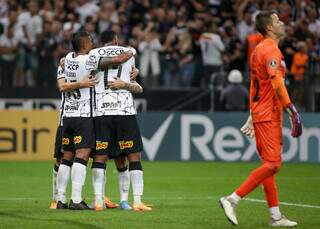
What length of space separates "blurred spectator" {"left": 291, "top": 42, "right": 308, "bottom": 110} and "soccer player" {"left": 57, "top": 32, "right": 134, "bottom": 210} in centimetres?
1265

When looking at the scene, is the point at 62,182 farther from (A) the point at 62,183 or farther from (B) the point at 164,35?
(B) the point at 164,35

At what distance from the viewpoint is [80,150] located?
44.7 ft

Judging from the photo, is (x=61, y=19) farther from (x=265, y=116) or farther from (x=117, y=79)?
(x=265, y=116)

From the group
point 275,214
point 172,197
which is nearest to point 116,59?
point 275,214

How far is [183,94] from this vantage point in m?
26.4

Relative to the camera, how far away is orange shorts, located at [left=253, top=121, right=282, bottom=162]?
37.5ft

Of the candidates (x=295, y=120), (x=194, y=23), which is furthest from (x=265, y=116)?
(x=194, y=23)

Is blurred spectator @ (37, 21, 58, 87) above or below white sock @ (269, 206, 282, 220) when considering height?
above

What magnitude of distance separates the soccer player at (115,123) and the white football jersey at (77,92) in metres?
0.14

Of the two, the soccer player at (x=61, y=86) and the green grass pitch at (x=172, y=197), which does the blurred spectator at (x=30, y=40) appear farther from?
the soccer player at (x=61, y=86)

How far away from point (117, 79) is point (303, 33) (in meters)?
14.8

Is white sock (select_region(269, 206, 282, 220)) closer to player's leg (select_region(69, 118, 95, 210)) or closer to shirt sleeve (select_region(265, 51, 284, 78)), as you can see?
shirt sleeve (select_region(265, 51, 284, 78))

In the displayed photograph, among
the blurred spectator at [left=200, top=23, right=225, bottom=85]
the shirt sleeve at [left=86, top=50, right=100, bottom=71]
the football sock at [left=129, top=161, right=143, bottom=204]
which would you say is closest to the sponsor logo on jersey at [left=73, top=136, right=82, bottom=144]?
the football sock at [left=129, top=161, right=143, bottom=204]

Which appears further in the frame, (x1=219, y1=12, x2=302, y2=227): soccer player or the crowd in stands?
the crowd in stands
